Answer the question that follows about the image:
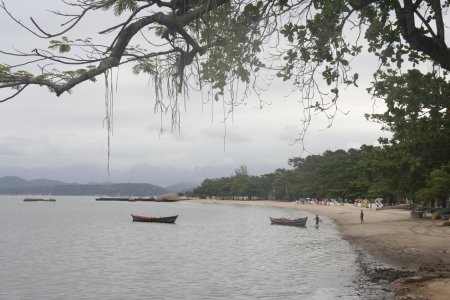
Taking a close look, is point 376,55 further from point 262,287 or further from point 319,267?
point 319,267

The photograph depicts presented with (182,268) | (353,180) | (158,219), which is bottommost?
(182,268)

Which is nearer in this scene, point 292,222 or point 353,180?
point 292,222

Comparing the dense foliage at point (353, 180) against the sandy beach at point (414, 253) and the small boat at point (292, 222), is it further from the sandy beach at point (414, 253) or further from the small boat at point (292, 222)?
the small boat at point (292, 222)

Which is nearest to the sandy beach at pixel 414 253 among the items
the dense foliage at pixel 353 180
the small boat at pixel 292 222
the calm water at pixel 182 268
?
the calm water at pixel 182 268

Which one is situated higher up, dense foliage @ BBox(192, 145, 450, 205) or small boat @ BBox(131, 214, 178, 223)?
dense foliage @ BBox(192, 145, 450, 205)

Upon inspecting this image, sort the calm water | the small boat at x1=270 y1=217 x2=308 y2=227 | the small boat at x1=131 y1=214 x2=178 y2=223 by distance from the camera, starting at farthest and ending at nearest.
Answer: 1. the small boat at x1=131 y1=214 x2=178 y2=223
2. the small boat at x1=270 y1=217 x2=308 y2=227
3. the calm water

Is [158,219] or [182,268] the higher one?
[158,219]

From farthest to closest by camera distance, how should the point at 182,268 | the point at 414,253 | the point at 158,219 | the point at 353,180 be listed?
the point at 353,180 < the point at 158,219 < the point at 182,268 < the point at 414,253

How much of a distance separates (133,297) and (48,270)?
12626 mm

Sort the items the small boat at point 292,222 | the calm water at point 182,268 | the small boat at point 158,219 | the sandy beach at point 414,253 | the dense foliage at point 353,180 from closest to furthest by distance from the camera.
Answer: the sandy beach at point 414,253, the calm water at point 182,268, the dense foliage at point 353,180, the small boat at point 292,222, the small boat at point 158,219

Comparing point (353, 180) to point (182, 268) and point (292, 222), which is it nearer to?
point (292, 222)

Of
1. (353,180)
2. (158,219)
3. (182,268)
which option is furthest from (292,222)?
(353,180)

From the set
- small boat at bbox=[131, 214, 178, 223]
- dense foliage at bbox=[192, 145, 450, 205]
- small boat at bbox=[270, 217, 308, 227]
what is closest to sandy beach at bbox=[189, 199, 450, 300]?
dense foliage at bbox=[192, 145, 450, 205]

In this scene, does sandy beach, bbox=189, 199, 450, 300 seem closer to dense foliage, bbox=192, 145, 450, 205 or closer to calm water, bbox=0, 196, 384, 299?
calm water, bbox=0, 196, 384, 299
